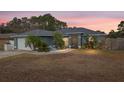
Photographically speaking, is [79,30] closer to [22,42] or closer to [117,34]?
[117,34]

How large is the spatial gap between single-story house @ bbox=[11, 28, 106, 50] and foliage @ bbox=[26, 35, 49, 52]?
0.92 m

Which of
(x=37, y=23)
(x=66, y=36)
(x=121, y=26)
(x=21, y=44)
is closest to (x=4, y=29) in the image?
(x=37, y=23)

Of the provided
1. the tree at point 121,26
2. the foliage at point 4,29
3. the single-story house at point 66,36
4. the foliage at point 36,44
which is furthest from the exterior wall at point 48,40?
the foliage at point 4,29

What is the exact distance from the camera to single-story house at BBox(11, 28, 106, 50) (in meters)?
26.0

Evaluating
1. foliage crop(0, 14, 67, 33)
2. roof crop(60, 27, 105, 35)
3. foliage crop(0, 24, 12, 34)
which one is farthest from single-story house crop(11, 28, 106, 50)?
foliage crop(0, 24, 12, 34)

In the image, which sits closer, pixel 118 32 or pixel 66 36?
pixel 118 32

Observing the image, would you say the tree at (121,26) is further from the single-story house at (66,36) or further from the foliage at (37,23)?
the foliage at (37,23)

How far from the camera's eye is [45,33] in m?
26.2

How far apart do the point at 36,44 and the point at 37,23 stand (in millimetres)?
7728

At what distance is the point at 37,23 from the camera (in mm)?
30672

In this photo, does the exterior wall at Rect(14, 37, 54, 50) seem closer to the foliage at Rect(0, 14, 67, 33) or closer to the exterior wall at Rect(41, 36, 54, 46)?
the exterior wall at Rect(41, 36, 54, 46)

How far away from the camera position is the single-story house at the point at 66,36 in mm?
25953

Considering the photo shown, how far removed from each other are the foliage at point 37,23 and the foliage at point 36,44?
5.72 meters
